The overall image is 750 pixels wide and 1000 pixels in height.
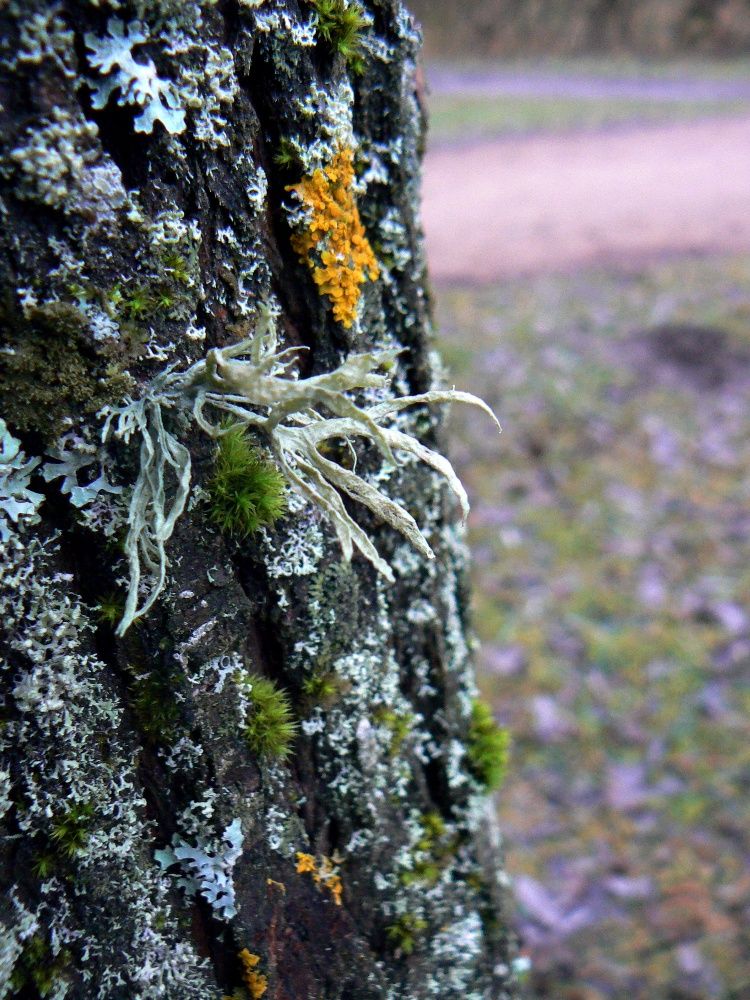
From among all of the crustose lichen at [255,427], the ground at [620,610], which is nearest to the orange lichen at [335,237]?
the crustose lichen at [255,427]

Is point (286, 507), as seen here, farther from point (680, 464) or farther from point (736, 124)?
point (736, 124)

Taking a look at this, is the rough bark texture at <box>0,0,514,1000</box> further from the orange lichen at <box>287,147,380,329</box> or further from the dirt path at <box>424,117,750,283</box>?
the dirt path at <box>424,117,750,283</box>

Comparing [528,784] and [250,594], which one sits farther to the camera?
[528,784]

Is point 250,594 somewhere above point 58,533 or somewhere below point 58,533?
below

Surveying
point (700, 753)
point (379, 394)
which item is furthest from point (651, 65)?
point (379, 394)

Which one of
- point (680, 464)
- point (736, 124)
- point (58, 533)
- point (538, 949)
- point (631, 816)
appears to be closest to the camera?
point (58, 533)

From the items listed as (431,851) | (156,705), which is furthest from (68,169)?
(431,851)

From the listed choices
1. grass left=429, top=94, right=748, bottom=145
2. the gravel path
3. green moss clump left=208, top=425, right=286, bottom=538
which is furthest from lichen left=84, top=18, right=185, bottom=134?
the gravel path

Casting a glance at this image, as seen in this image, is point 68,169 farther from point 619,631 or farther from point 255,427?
point 619,631
